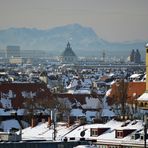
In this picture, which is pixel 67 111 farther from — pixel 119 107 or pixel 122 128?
pixel 122 128

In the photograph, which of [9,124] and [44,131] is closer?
[44,131]

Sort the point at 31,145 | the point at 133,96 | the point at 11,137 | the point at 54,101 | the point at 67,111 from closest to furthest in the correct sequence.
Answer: the point at 31,145 < the point at 11,137 < the point at 67,111 < the point at 54,101 < the point at 133,96

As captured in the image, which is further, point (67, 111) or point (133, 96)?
point (133, 96)

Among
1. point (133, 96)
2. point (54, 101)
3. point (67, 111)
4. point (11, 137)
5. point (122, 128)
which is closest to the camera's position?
point (11, 137)

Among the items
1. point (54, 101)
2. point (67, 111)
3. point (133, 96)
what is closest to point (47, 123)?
point (67, 111)

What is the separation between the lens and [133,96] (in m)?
101

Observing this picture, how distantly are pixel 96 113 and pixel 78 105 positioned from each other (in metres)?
9.41

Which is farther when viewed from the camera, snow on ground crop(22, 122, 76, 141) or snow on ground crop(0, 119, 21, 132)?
snow on ground crop(0, 119, 21, 132)

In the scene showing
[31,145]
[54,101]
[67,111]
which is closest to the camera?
[31,145]

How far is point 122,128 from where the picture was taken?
5072 centimetres

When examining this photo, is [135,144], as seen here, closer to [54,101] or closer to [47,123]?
[47,123]

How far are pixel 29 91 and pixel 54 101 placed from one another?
1245 centimetres

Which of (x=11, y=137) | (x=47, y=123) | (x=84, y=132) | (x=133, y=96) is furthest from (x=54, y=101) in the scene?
(x=11, y=137)

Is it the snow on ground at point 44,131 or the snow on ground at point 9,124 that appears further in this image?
the snow on ground at point 9,124
